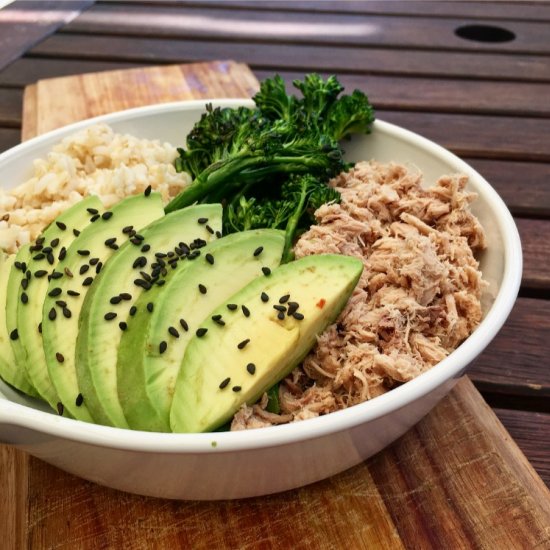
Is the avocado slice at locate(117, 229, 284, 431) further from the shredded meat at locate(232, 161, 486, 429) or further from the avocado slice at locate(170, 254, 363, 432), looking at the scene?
the shredded meat at locate(232, 161, 486, 429)

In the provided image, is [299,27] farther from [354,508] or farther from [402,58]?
[354,508]

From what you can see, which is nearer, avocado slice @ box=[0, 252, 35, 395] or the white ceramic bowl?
the white ceramic bowl

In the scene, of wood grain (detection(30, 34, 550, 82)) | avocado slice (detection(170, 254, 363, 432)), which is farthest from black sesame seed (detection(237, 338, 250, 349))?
wood grain (detection(30, 34, 550, 82))

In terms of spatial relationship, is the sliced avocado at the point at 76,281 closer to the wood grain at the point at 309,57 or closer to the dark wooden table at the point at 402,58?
the dark wooden table at the point at 402,58

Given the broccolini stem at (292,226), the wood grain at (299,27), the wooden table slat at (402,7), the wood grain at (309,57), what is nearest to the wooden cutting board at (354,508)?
the broccolini stem at (292,226)

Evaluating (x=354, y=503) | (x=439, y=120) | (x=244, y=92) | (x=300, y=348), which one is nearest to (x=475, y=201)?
(x=300, y=348)

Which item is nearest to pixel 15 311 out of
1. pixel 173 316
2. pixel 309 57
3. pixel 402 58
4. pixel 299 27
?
pixel 173 316
